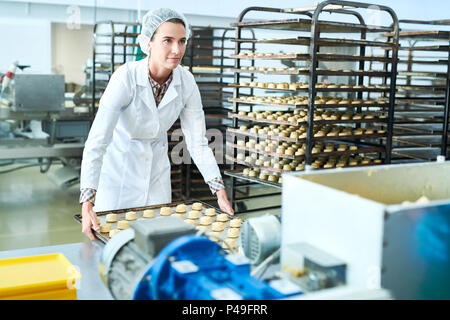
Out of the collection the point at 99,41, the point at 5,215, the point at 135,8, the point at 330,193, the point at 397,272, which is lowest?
the point at 5,215

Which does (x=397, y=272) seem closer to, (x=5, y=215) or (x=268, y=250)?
(x=268, y=250)

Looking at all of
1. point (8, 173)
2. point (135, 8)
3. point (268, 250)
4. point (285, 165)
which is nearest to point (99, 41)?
point (135, 8)

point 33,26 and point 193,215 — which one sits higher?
point 33,26

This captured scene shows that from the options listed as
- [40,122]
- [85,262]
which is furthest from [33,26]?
[85,262]

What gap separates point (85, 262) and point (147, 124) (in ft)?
2.95

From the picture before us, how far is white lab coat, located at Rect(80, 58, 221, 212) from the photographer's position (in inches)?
91.7

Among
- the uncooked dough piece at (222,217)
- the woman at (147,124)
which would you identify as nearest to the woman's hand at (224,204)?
the woman at (147,124)

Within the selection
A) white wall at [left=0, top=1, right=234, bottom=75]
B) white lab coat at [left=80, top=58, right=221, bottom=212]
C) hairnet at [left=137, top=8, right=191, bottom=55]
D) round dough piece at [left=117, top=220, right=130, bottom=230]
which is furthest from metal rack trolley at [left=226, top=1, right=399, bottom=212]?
white wall at [left=0, top=1, right=234, bottom=75]

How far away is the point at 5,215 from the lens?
16.4ft

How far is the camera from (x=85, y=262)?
1.65m

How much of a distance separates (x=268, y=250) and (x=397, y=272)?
36 centimetres

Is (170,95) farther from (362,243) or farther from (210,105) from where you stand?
(210,105)
